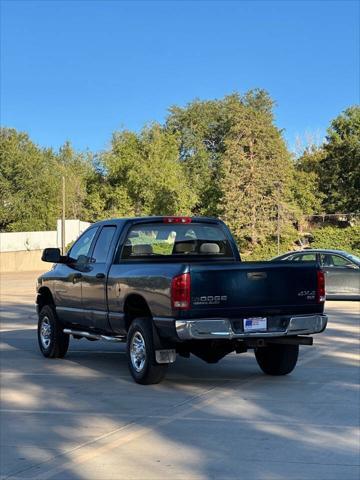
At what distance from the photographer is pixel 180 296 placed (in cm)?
746

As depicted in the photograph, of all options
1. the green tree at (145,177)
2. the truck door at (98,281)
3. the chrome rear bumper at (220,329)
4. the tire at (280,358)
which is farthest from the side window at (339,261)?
the green tree at (145,177)

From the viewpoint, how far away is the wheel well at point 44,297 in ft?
35.2

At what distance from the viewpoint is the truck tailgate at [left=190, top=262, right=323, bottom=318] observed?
7547mm

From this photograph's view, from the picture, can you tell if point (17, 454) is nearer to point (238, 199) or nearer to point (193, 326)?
point (193, 326)

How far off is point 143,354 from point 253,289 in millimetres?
1586

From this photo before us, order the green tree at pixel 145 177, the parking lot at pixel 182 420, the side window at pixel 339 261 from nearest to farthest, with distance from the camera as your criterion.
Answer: the parking lot at pixel 182 420, the side window at pixel 339 261, the green tree at pixel 145 177

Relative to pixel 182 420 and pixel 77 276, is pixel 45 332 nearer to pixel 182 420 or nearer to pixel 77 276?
pixel 77 276

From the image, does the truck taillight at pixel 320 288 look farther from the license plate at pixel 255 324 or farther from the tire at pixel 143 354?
the tire at pixel 143 354

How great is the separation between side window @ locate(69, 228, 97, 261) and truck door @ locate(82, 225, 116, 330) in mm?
279

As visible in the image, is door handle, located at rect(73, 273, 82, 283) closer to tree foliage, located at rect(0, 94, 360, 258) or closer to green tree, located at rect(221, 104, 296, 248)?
tree foliage, located at rect(0, 94, 360, 258)

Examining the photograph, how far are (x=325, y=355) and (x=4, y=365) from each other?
4931 mm

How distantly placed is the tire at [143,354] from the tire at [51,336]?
2.21 metres

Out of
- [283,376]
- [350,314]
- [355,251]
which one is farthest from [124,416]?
[355,251]

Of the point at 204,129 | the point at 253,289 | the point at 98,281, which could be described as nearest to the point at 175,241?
the point at 98,281
